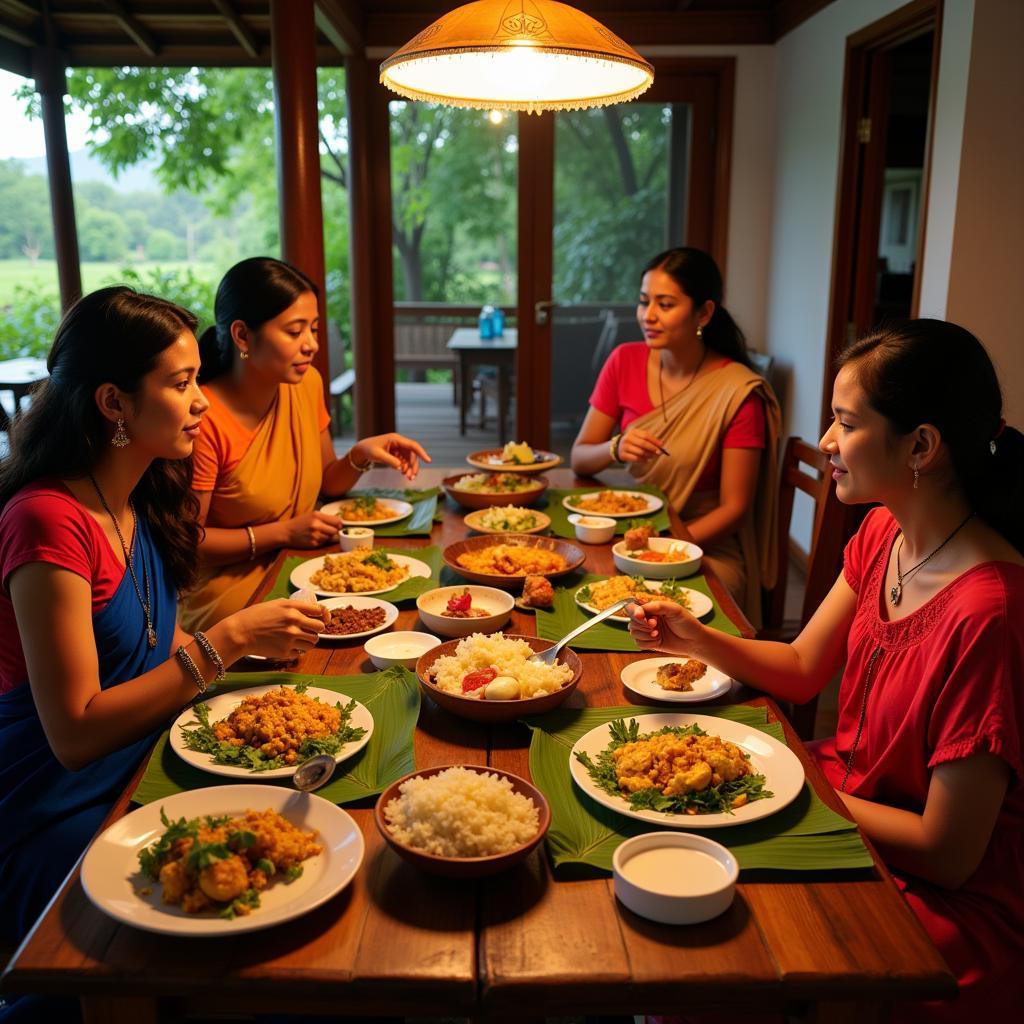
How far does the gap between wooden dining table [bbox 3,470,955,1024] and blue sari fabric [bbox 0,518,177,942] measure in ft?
1.46

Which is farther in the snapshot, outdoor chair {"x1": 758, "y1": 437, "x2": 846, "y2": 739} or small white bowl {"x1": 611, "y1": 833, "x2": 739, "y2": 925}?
outdoor chair {"x1": 758, "y1": 437, "x2": 846, "y2": 739}

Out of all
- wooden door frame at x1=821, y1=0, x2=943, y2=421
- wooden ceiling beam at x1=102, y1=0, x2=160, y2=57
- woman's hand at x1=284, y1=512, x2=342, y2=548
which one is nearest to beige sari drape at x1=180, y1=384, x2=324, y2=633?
woman's hand at x1=284, y1=512, x2=342, y2=548

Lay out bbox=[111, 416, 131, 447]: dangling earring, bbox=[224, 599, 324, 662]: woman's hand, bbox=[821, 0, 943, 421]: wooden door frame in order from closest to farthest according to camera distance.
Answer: bbox=[224, 599, 324, 662]: woman's hand, bbox=[111, 416, 131, 447]: dangling earring, bbox=[821, 0, 943, 421]: wooden door frame

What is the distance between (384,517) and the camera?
8.57 ft

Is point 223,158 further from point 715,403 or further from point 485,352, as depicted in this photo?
point 715,403

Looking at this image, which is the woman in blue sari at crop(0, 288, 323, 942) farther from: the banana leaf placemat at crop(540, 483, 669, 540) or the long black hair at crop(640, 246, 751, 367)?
the long black hair at crop(640, 246, 751, 367)

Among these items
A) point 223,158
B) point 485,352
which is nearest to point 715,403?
point 485,352

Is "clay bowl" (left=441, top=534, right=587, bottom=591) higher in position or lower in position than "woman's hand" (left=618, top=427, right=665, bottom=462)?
lower

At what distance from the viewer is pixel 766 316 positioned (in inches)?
221

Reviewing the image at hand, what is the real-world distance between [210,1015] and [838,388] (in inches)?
46.3

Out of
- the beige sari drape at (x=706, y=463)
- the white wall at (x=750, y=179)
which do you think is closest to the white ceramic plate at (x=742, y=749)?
the beige sari drape at (x=706, y=463)

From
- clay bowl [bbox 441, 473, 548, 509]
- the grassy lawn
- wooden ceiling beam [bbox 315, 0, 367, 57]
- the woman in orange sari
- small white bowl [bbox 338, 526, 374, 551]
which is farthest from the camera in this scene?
the grassy lawn

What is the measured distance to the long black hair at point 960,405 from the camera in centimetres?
140

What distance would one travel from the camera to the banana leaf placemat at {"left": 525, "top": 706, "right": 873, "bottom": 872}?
3.71 ft
